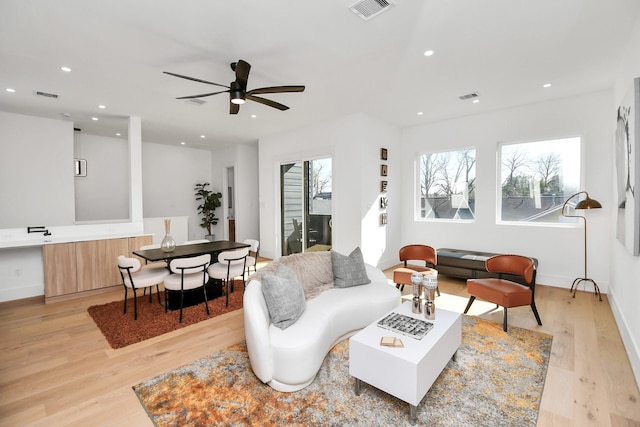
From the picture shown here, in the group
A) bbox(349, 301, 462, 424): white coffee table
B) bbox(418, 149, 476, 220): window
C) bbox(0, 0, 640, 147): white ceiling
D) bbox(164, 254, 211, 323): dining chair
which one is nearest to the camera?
bbox(349, 301, 462, 424): white coffee table

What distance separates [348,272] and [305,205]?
3.07m

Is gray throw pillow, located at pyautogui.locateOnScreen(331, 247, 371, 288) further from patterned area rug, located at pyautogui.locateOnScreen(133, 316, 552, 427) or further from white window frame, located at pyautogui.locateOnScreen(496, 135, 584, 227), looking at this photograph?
white window frame, located at pyautogui.locateOnScreen(496, 135, 584, 227)

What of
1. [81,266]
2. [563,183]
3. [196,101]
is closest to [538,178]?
[563,183]

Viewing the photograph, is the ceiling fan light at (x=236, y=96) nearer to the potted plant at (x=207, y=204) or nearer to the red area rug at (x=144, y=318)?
the red area rug at (x=144, y=318)

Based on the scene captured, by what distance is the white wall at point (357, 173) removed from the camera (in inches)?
207

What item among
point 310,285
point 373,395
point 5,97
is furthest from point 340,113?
point 5,97

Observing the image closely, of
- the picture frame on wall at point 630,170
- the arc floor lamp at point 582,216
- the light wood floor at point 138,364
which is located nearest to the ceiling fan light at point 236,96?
the light wood floor at point 138,364

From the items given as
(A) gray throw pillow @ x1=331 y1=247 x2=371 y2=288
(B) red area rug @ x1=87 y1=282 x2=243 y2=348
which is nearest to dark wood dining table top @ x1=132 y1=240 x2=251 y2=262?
(B) red area rug @ x1=87 y1=282 x2=243 y2=348

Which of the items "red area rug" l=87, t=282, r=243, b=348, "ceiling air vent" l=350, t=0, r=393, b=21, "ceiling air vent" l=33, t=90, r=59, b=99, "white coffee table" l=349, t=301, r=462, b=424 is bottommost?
"red area rug" l=87, t=282, r=243, b=348

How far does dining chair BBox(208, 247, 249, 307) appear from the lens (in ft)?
12.7

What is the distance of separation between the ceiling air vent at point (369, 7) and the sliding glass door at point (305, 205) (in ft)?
11.1

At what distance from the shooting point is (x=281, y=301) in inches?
96.4

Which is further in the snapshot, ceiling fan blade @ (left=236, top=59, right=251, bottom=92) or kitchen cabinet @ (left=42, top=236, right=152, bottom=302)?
kitchen cabinet @ (left=42, top=236, right=152, bottom=302)

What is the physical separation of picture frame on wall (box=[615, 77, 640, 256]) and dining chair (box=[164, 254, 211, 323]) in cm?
409
